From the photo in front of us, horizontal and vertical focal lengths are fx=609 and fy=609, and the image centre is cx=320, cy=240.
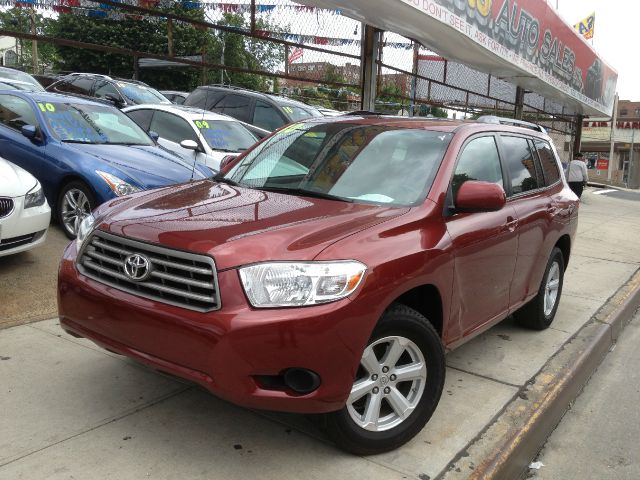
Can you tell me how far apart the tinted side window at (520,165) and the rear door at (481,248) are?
18 centimetres

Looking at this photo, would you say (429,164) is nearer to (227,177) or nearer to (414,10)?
(227,177)

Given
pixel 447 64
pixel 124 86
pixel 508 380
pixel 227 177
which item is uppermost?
pixel 447 64

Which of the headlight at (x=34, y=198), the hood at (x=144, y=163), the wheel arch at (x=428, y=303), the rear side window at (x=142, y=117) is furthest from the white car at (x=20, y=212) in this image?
the rear side window at (x=142, y=117)

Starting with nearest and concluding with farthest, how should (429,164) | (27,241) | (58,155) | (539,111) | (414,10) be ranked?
(429,164), (27,241), (58,155), (414,10), (539,111)

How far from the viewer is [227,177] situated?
4.15 metres

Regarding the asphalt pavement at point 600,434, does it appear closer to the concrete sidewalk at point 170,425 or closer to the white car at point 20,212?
the concrete sidewalk at point 170,425

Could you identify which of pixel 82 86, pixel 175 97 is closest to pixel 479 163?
pixel 82 86

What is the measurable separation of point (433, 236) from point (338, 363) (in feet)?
3.26

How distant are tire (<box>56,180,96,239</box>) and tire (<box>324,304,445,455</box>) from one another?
433cm

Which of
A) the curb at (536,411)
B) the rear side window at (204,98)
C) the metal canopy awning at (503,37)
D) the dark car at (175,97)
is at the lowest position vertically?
the curb at (536,411)

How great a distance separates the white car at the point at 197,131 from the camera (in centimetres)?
870

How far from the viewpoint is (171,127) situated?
926 cm

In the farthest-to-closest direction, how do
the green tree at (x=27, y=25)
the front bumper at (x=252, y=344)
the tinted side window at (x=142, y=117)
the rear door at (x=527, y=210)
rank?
the green tree at (x=27, y=25) → the tinted side window at (x=142, y=117) → the rear door at (x=527, y=210) → the front bumper at (x=252, y=344)

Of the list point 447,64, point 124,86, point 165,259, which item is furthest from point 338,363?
point 447,64
